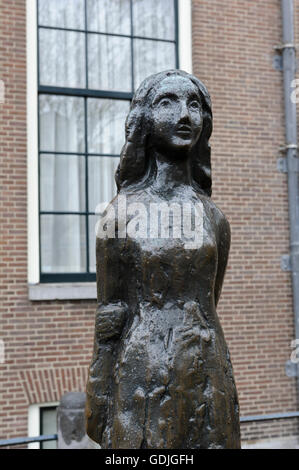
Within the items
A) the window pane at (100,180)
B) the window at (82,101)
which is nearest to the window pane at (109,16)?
the window at (82,101)

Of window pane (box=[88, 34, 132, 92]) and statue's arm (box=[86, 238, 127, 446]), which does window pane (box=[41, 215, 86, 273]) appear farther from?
statue's arm (box=[86, 238, 127, 446])

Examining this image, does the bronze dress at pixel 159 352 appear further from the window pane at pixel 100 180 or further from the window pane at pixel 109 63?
the window pane at pixel 109 63

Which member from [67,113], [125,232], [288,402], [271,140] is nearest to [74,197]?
[67,113]

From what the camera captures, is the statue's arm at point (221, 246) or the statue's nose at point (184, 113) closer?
the statue's nose at point (184, 113)

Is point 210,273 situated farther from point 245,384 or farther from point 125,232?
point 245,384

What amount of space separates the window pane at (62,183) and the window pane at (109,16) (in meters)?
1.69

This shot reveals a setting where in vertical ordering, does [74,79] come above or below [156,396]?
above

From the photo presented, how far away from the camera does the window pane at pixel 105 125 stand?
7199mm

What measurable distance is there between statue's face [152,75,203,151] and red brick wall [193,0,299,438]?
4808 mm

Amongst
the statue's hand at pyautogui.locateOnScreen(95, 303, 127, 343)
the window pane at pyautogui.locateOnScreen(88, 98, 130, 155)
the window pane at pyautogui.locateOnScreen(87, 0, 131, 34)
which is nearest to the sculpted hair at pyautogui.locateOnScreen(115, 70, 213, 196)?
the statue's hand at pyautogui.locateOnScreen(95, 303, 127, 343)

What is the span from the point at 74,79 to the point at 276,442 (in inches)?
203

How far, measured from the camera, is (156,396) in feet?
7.06

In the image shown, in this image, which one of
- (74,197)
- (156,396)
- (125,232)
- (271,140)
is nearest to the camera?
(156,396)

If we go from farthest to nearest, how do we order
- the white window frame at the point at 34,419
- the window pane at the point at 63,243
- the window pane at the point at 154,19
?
the window pane at the point at 154,19 < the window pane at the point at 63,243 < the white window frame at the point at 34,419
